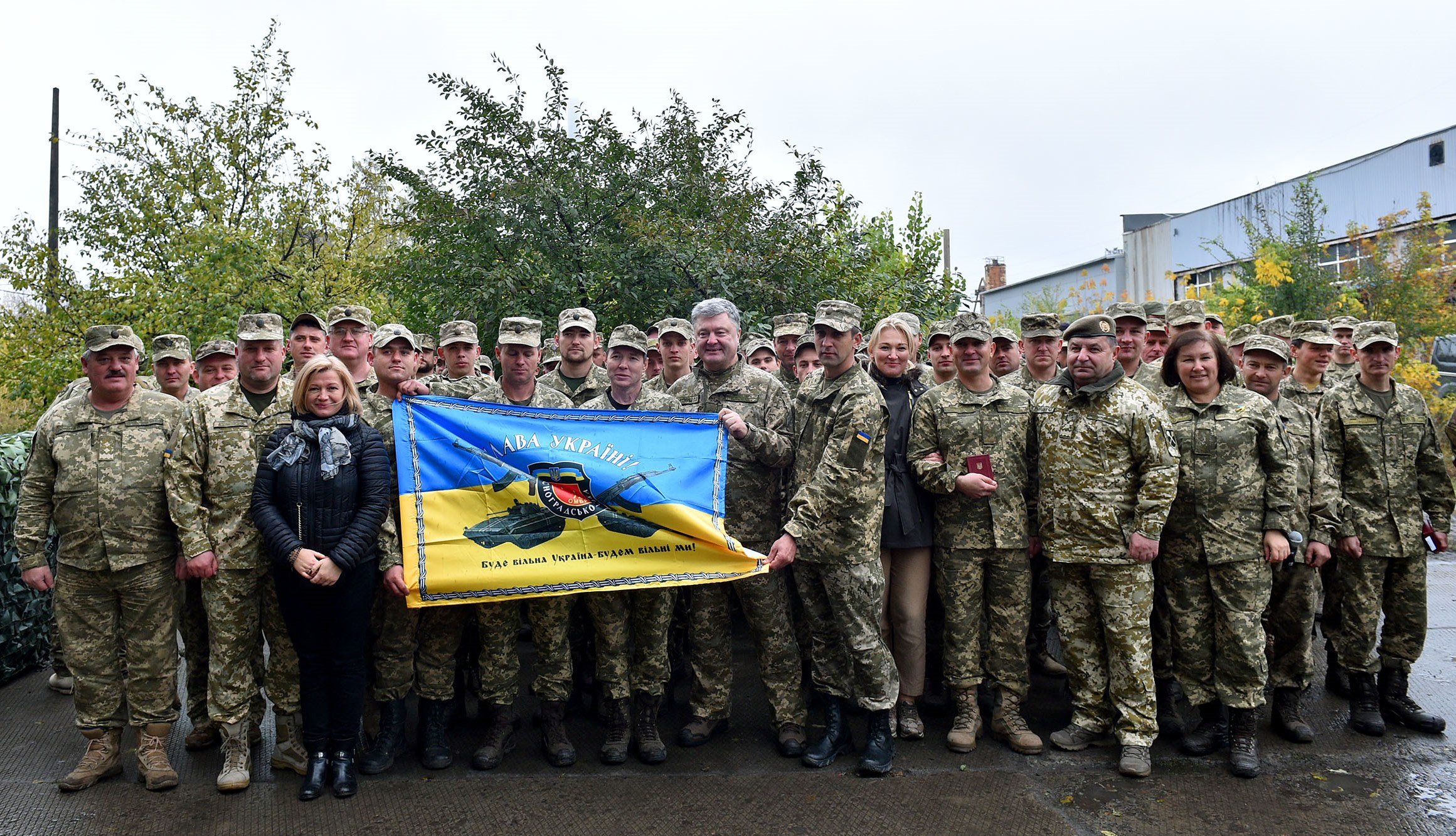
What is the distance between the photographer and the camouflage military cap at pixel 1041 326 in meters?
5.69

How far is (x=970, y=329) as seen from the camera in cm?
527

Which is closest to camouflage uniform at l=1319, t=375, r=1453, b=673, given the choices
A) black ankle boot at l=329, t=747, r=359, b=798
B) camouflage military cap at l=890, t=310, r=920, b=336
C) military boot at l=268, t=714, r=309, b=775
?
camouflage military cap at l=890, t=310, r=920, b=336

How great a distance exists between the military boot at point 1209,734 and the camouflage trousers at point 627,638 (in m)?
2.72

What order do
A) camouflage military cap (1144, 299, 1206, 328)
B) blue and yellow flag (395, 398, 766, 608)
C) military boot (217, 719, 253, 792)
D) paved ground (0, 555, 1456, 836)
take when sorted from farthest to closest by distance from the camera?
1. camouflage military cap (1144, 299, 1206, 328)
2. blue and yellow flag (395, 398, 766, 608)
3. military boot (217, 719, 253, 792)
4. paved ground (0, 555, 1456, 836)

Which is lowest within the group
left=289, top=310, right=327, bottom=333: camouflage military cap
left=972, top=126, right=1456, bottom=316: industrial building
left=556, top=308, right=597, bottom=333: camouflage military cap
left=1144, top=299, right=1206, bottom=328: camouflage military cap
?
left=289, top=310, right=327, bottom=333: camouflage military cap

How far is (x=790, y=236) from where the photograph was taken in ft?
32.2

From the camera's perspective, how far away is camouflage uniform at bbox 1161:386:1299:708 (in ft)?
15.8

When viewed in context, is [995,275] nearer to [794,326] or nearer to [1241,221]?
[1241,221]

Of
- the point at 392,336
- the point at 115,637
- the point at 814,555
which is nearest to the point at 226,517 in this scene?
the point at 115,637

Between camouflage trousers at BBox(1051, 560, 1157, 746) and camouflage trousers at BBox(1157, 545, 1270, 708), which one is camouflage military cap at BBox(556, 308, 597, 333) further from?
camouflage trousers at BBox(1157, 545, 1270, 708)

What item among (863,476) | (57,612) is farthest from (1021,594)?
(57,612)

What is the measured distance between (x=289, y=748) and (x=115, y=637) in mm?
989

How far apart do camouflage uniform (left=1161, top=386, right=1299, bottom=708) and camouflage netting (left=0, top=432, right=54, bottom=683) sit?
6864 millimetres

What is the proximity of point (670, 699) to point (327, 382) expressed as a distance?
273 centimetres
